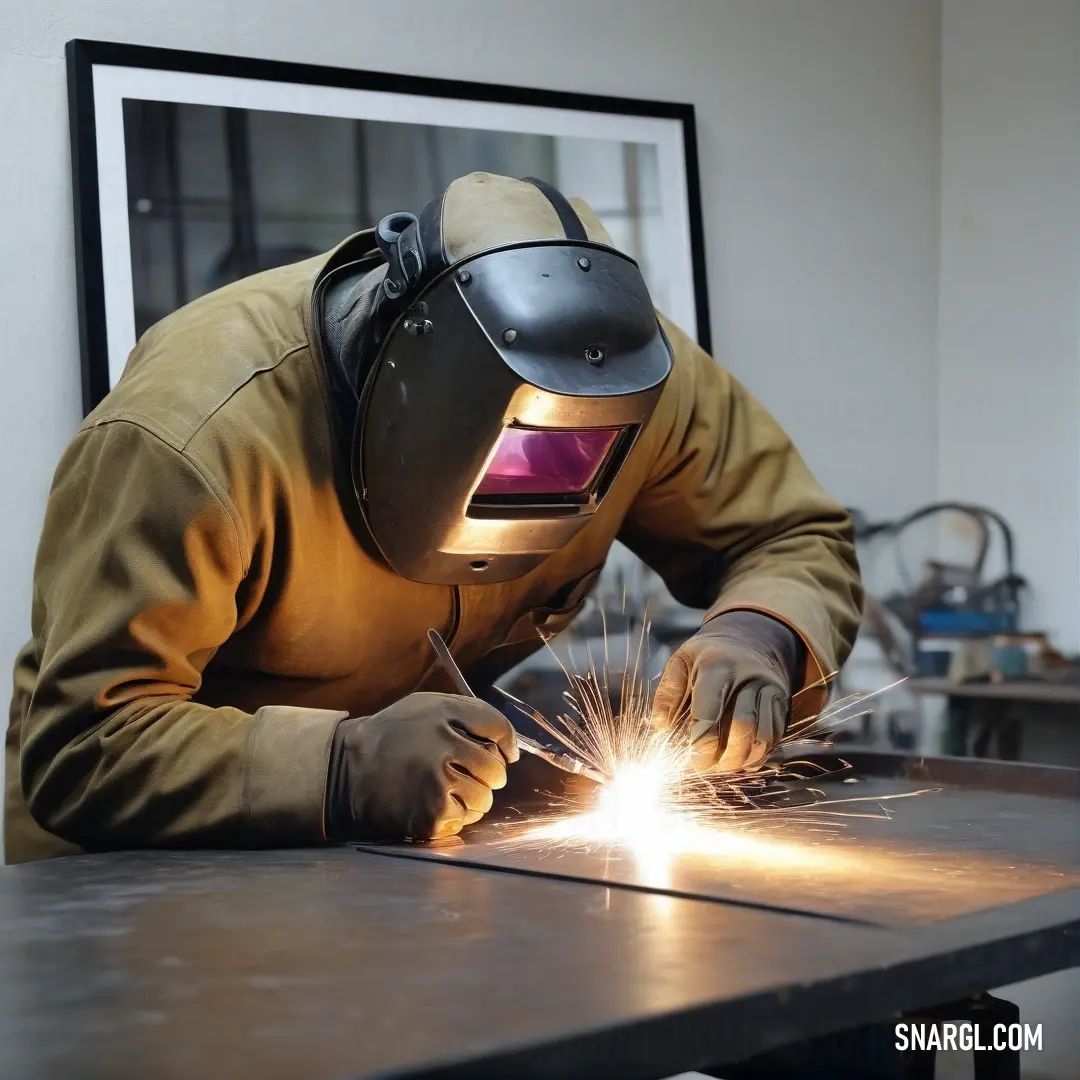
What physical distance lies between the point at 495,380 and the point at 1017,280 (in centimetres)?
225

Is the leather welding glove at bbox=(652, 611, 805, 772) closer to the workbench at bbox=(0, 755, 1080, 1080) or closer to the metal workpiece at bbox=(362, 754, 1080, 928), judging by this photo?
the metal workpiece at bbox=(362, 754, 1080, 928)

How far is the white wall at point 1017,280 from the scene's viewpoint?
131 inches

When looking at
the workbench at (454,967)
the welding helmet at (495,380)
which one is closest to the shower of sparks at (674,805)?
the workbench at (454,967)

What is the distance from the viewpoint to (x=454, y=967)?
102 centimetres

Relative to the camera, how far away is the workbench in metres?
0.86

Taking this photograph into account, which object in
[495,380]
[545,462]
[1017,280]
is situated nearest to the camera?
[495,380]

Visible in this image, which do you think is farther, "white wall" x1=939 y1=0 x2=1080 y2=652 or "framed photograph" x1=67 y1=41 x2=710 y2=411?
"white wall" x1=939 y1=0 x2=1080 y2=652

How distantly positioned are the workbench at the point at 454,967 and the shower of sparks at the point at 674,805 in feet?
0.47

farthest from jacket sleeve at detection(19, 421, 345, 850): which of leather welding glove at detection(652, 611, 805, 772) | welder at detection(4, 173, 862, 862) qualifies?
leather welding glove at detection(652, 611, 805, 772)

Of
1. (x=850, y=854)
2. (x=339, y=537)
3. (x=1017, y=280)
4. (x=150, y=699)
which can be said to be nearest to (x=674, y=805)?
(x=850, y=854)

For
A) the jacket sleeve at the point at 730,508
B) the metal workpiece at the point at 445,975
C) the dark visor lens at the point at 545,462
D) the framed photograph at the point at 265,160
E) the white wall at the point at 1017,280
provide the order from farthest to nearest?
the white wall at the point at 1017,280 → the framed photograph at the point at 265,160 → the jacket sleeve at the point at 730,508 → the dark visor lens at the point at 545,462 → the metal workpiece at the point at 445,975

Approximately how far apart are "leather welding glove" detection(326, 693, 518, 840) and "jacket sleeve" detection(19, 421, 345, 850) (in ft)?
0.09

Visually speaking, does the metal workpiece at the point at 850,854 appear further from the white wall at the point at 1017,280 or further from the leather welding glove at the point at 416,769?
the white wall at the point at 1017,280

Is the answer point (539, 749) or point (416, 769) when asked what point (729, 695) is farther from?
point (416, 769)
